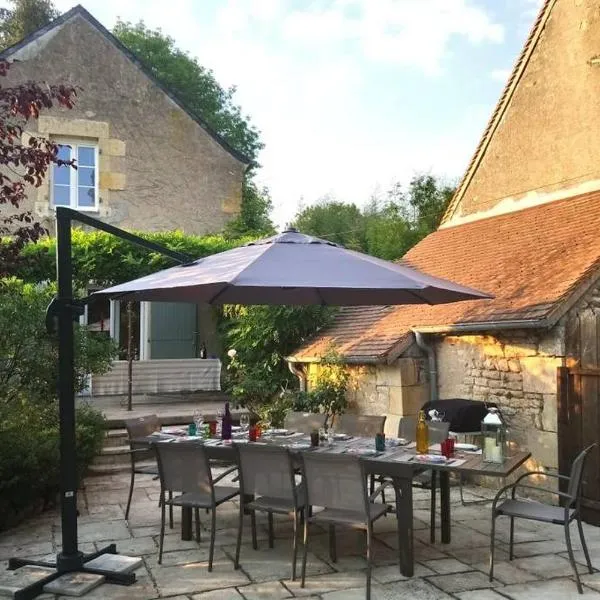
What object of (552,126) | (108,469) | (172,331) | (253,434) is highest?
(552,126)

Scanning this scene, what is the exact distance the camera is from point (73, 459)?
14.5ft

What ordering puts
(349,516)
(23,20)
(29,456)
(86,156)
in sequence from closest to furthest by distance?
1. (349,516)
2. (29,456)
3. (86,156)
4. (23,20)

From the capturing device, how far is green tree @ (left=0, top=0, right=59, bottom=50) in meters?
20.0

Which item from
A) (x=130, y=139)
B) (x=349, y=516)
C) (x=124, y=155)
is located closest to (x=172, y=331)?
(x=124, y=155)

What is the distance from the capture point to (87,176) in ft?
42.7

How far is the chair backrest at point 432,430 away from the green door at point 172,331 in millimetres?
7274

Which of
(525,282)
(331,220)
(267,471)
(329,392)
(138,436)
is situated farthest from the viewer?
(331,220)

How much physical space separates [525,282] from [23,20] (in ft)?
63.6

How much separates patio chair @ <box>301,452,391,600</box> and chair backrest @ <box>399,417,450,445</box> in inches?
62.8

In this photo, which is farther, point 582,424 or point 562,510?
point 582,424

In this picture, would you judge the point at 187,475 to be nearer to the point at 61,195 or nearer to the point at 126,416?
the point at 126,416

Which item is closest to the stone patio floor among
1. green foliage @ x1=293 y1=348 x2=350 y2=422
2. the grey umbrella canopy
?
the grey umbrella canopy

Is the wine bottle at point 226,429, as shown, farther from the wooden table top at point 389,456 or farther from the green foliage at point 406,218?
the green foliage at point 406,218

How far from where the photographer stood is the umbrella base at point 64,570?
13.2 ft
